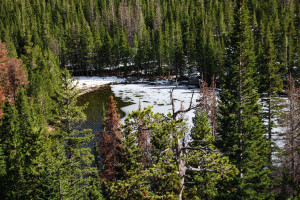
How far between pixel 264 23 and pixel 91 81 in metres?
58.7

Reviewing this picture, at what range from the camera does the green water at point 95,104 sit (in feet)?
123

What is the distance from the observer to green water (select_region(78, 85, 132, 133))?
3745 cm

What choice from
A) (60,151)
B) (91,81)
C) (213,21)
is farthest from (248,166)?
(213,21)

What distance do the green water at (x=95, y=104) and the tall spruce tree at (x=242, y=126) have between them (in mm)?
21653

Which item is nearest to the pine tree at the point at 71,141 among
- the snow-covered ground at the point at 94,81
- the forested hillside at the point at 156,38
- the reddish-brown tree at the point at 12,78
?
the reddish-brown tree at the point at 12,78

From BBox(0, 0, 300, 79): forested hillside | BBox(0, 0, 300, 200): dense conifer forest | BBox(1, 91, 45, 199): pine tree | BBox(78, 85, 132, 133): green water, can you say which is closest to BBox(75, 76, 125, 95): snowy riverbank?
BBox(78, 85, 132, 133): green water

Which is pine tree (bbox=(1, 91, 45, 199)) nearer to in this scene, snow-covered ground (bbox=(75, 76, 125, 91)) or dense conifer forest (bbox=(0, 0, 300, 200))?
dense conifer forest (bbox=(0, 0, 300, 200))

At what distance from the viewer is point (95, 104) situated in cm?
5147

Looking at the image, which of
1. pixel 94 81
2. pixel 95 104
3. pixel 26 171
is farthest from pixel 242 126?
pixel 94 81

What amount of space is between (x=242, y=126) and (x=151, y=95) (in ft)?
134

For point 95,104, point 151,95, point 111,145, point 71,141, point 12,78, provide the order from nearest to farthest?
point 71,141 → point 111,145 → point 12,78 → point 95,104 → point 151,95

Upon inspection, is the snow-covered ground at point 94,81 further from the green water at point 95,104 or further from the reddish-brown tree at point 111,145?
the reddish-brown tree at point 111,145

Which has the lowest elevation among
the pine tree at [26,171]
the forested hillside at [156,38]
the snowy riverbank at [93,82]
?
the pine tree at [26,171]

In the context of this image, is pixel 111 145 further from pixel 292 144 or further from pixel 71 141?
pixel 292 144
